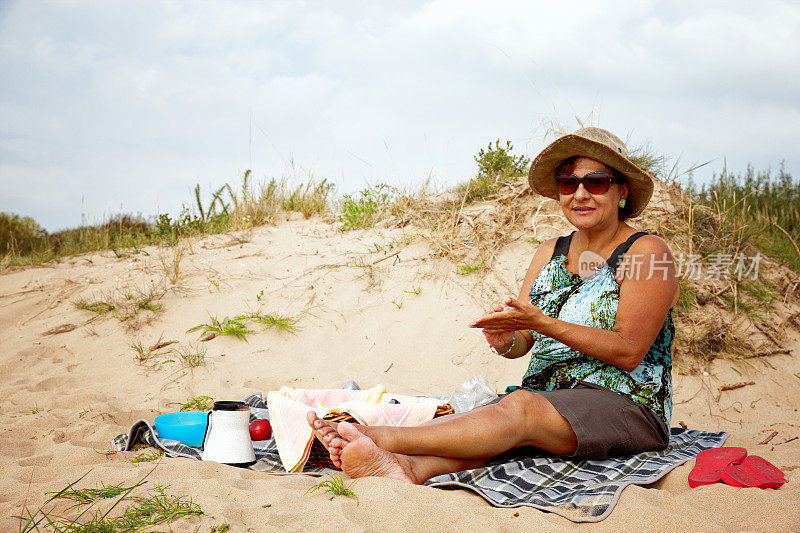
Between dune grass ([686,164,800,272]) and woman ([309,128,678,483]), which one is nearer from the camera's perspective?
woman ([309,128,678,483])

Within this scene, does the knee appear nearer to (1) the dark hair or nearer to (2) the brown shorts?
(2) the brown shorts

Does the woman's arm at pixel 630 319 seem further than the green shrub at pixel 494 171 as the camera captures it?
No

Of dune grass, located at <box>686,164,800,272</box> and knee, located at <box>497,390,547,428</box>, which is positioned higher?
dune grass, located at <box>686,164,800,272</box>

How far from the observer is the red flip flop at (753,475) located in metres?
2.49

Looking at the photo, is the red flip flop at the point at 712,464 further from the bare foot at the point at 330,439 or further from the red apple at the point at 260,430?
the red apple at the point at 260,430

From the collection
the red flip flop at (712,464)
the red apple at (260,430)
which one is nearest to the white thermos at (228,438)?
the red apple at (260,430)

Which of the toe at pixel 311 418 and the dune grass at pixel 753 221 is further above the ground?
the dune grass at pixel 753 221

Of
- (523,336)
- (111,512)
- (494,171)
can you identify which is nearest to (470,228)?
(494,171)

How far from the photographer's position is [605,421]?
111 inches

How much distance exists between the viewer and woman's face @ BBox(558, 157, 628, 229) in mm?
3049

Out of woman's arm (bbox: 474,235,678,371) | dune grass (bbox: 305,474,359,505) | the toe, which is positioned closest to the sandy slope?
dune grass (bbox: 305,474,359,505)

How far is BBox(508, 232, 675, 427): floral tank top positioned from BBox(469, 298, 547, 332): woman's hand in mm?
448

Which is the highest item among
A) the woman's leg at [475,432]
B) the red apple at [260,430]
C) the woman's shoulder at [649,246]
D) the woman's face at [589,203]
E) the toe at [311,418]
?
the woman's face at [589,203]

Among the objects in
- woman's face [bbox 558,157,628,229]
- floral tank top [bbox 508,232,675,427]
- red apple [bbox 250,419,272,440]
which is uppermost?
woman's face [bbox 558,157,628,229]
